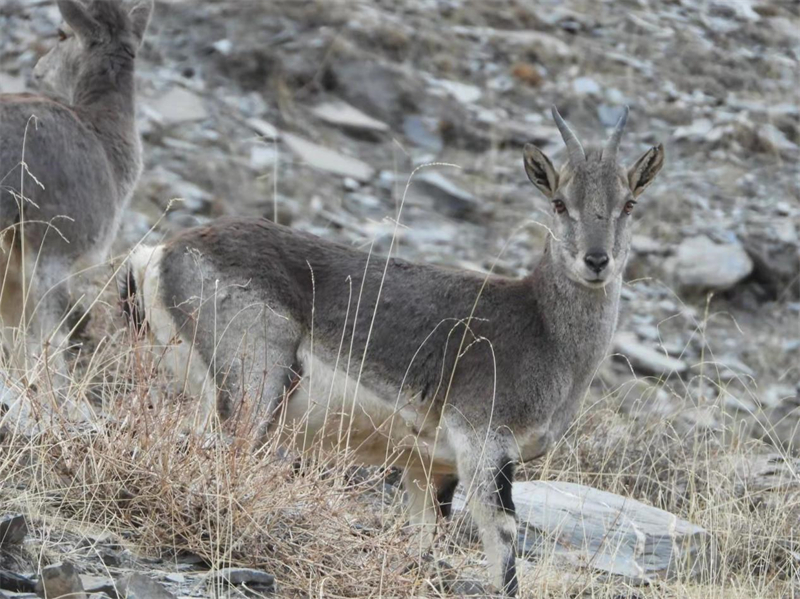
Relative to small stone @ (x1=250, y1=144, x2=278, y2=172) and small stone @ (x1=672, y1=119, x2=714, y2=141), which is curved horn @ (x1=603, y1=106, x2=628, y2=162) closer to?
small stone @ (x1=250, y1=144, x2=278, y2=172)

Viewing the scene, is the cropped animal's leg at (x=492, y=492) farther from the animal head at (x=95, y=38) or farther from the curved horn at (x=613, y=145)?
the animal head at (x=95, y=38)

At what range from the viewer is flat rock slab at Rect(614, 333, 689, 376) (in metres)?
12.6

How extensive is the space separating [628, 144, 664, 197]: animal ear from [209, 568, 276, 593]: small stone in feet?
9.86

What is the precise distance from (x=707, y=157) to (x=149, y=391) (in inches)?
519

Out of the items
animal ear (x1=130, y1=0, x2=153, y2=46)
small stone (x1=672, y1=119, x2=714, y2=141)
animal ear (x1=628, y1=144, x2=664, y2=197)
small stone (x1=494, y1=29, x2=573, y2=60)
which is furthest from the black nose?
small stone (x1=494, y1=29, x2=573, y2=60)

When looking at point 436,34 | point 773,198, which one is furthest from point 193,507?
point 436,34

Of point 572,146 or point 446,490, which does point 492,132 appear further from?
point 446,490

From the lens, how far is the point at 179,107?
15.8m

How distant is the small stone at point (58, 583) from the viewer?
431cm

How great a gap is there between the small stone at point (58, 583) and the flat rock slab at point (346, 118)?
12463 mm

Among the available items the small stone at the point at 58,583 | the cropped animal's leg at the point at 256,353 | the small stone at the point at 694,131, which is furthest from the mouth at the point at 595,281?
the small stone at the point at 694,131

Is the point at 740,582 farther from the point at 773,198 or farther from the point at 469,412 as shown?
the point at 773,198

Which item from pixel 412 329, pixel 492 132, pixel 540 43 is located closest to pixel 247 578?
pixel 412 329

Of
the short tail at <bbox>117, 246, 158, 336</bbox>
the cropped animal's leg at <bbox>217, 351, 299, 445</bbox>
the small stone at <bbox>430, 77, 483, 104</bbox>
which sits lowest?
the small stone at <bbox>430, 77, 483, 104</bbox>
